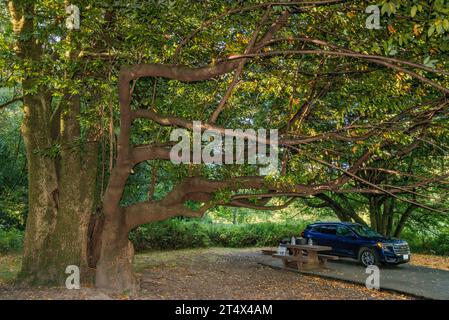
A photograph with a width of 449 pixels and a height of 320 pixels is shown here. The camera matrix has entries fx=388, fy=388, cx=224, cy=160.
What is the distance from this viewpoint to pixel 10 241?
60.7 ft

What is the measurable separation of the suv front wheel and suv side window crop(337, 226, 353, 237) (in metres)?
0.98

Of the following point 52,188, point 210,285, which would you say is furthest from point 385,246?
point 52,188

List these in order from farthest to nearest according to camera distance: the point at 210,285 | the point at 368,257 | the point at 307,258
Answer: the point at 368,257 < the point at 307,258 < the point at 210,285

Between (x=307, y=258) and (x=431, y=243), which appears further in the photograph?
(x=431, y=243)

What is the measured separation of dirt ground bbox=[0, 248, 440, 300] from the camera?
28.8ft

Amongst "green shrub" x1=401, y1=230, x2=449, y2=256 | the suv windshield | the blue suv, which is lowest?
"green shrub" x1=401, y1=230, x2=449, y2=256

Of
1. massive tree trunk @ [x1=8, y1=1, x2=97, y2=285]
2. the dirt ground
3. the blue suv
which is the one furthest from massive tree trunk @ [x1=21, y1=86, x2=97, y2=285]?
the blue suv

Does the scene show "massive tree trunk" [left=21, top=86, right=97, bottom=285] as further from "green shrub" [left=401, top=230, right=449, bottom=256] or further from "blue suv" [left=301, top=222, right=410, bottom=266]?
"green shrub" [left=401, top=230, right=449, bottom=256]

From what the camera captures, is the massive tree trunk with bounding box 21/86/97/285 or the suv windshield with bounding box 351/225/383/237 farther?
the suv windshield with bounding box 351/225/383/237

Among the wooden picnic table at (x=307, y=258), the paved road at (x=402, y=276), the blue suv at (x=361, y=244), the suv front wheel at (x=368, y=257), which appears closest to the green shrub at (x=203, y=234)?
the paved road at (x=402, y=276)

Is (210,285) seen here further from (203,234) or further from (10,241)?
(10,241)

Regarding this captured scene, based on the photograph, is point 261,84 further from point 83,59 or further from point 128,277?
point 128,277

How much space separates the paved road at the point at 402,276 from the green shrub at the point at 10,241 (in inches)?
460

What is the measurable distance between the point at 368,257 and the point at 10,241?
1626cm
